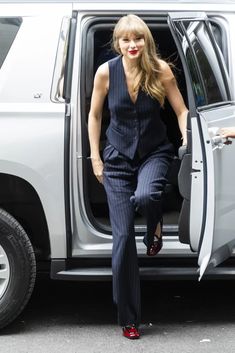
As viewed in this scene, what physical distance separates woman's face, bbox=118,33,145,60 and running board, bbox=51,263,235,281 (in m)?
1.26

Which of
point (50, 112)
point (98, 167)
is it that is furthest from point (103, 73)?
point (98, 167)

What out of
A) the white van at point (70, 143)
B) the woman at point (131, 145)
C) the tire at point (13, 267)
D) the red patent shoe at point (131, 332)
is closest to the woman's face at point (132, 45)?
the woman at point (131, 145)

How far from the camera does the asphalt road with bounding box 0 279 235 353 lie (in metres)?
4.62

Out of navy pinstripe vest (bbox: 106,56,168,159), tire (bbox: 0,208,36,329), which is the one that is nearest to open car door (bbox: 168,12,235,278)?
navy pinstripe vest (bbox: 106,56,168,159)

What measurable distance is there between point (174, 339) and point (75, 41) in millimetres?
1850

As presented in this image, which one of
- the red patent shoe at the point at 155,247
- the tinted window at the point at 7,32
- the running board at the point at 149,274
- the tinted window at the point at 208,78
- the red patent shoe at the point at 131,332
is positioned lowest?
the red patent shoe at the point at 131,332

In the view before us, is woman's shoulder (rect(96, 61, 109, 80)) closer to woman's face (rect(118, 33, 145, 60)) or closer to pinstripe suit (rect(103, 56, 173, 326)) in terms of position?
pinstripe suit (rect(103, 56, 173, 326))

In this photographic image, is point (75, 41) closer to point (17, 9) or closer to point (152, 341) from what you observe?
point (17, 9)

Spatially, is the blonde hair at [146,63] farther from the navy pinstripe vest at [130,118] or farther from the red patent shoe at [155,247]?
the red patent shoe at [155,247]

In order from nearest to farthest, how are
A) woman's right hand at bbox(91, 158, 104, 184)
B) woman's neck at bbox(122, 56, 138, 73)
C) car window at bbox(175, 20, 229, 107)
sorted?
car window at bbox(175, 20, 229, 107) < woman's neck at bbox(122, 56, 138, 73) < woman's right hand at bbox(91, 158, 104, 184)

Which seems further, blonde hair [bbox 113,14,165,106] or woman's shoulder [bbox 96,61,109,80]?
woman's shoulder [bbox 96,61,109,80]

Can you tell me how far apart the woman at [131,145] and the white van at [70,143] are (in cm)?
13

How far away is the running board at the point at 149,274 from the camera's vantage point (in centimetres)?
469

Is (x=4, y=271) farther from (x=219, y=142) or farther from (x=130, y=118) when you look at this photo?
(x=219, y=142)
